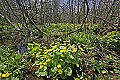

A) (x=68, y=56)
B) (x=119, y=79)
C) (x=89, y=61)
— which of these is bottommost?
(x=119, y=79)

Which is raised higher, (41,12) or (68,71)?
(41,12)

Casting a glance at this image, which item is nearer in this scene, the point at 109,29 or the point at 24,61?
the point at 24,61

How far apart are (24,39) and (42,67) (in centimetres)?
283

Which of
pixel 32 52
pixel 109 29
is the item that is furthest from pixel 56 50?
pixel 109 29

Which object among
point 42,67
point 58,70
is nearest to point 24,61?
point 42,67

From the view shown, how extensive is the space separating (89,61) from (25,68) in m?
1.15

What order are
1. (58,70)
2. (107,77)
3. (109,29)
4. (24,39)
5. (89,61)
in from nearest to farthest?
(58,70) < (107,77) < (89,61) < (24,39) < (109,29)

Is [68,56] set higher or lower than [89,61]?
higher

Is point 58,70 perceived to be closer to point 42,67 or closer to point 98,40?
point 42,67

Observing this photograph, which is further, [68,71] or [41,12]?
[41,12]

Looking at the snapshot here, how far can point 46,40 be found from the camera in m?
4.96

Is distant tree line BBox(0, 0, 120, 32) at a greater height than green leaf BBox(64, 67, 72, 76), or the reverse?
distant tree line BBox(0, 0, 120, 32)

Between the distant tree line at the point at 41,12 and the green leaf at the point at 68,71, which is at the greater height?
the distant tree line at the point at 41,12

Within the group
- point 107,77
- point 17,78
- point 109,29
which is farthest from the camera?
point 109,29
